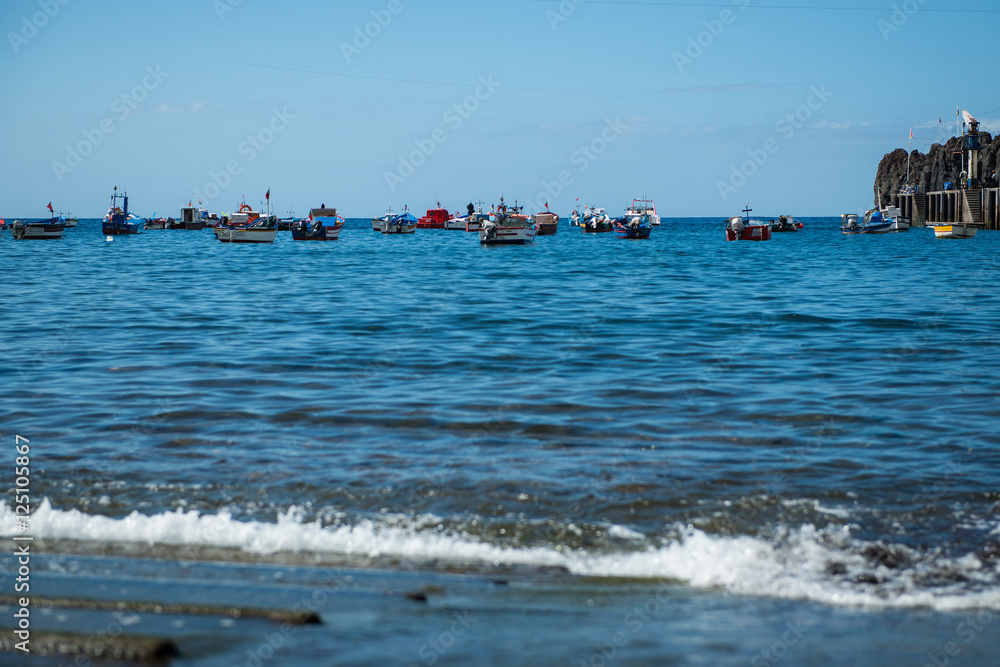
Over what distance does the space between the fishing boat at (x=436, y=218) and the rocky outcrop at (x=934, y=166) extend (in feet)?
284

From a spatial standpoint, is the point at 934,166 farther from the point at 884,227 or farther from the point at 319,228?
the point at 319,228

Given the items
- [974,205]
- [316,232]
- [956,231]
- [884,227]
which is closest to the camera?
[956,231]

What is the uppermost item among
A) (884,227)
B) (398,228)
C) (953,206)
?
(953,206)

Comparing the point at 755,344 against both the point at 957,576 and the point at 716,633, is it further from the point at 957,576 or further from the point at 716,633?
the point at 716,633

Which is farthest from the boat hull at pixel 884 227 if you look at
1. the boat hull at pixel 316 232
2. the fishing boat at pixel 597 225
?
the boat hull at pixel 316 232

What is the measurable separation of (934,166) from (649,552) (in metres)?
169

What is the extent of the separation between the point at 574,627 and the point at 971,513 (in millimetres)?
4479

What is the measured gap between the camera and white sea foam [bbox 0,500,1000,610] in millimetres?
5955

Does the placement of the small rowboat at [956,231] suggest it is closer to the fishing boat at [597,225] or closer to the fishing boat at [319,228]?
the fishing boat at [597,225]

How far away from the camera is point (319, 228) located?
98938 millimetres

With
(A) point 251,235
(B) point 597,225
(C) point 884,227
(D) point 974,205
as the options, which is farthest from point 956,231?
(A) point 251,235

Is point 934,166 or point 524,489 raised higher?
point 934,166

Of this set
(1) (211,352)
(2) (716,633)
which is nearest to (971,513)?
(2) (716,633)

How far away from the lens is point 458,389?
13398 millimetres
